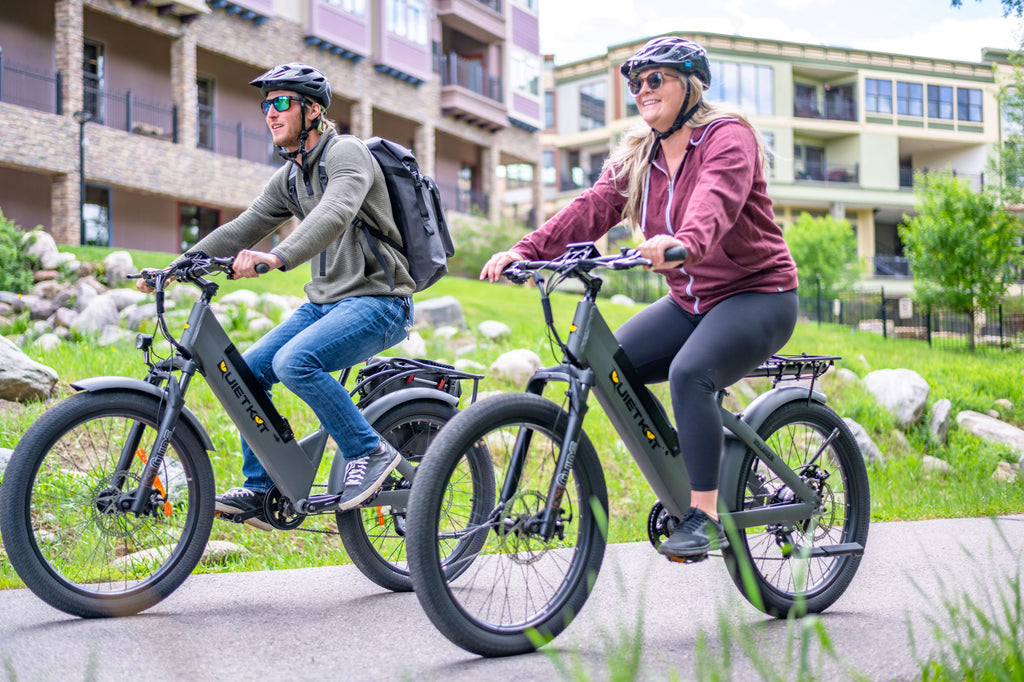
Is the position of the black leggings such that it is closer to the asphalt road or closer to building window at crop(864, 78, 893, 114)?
the asphalt road

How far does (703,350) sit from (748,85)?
170 feet

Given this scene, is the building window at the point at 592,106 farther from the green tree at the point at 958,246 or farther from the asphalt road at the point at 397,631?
the asphalt road at the point at 397,631

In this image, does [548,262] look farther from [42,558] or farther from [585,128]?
[585,128]

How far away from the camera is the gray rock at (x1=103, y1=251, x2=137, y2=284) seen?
16.6m

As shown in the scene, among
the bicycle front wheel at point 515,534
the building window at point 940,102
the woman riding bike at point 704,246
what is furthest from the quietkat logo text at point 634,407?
the building window at point 940,102

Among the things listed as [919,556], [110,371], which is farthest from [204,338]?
[110,371]

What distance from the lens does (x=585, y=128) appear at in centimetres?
5609

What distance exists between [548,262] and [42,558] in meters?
2.10

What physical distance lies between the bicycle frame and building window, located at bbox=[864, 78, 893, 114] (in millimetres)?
55732

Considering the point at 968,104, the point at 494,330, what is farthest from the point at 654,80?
the point at 968,104

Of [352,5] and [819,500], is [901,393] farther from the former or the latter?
[352,5]

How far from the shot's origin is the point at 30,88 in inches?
939

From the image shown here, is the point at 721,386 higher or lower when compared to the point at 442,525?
higher

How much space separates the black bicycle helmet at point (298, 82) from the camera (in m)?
4.62
